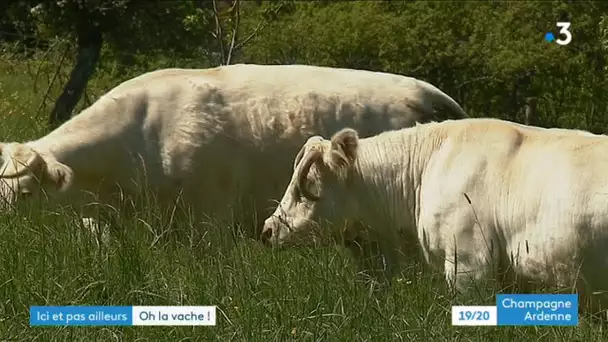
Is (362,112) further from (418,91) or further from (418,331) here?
(418,331)

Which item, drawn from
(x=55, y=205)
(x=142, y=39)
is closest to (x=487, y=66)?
(x=142, y=39)

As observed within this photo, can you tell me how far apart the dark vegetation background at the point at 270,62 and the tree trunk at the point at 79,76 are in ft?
0.08

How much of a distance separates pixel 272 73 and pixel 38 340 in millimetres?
3402

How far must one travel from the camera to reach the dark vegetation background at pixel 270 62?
19.7ft

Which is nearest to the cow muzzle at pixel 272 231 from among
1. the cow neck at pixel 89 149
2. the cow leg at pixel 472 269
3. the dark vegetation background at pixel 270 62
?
the dark vegetation background at pixel 270 62

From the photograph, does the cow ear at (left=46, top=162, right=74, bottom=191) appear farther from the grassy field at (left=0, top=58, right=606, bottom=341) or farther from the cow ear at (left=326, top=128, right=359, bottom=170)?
the cow ear at (left=326, top=128, right=359, bottom=170)

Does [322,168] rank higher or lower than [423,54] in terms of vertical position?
higher

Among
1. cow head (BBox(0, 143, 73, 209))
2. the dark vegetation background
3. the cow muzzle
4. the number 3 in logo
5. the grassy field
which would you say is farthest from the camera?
the number 3 in logo

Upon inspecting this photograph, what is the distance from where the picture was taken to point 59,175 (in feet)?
26.5

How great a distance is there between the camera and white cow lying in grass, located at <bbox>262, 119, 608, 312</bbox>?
612 centimetres

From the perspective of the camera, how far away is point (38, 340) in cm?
589

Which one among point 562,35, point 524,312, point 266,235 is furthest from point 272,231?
point 562,35

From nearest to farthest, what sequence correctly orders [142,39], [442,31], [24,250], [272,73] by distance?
[24,250]
[272,73]
[142,39]
[442,31]

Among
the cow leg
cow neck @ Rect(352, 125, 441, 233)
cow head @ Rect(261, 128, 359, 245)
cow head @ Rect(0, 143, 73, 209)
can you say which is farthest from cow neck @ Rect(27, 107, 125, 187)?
the cow leg
